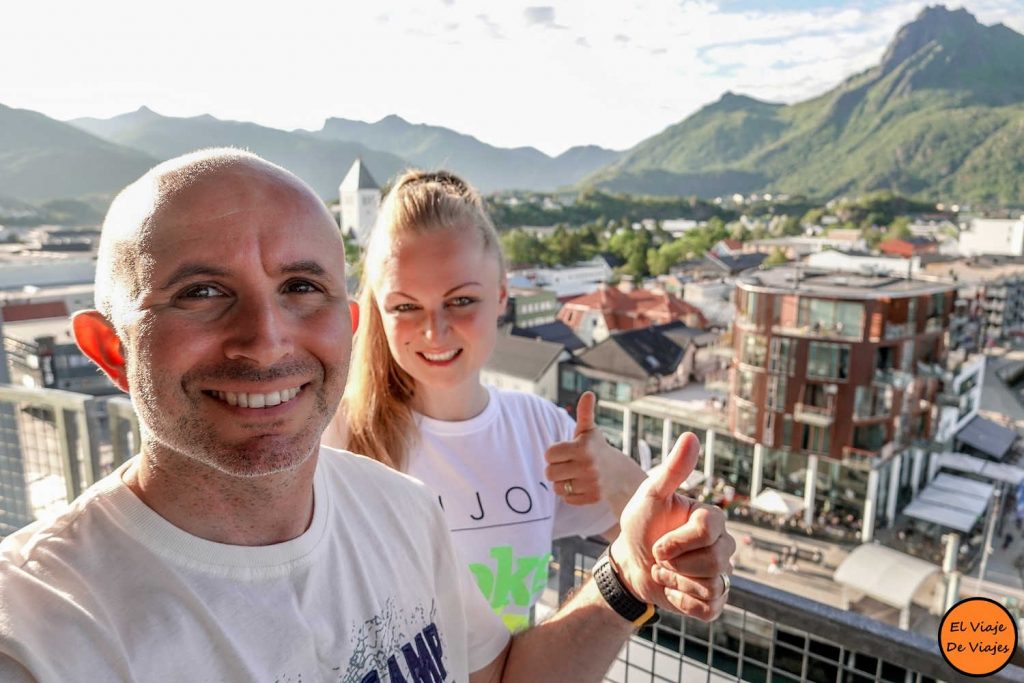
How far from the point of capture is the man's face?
825 millimetres

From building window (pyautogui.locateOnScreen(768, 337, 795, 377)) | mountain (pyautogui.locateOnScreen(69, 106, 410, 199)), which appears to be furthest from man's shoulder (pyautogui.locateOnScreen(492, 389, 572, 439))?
mountain (pyautogui.locateOnScreen(69, 106, 410, 199))

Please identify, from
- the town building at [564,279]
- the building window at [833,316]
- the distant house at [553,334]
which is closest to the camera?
the building window at [833,316]

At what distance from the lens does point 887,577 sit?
36.8ft

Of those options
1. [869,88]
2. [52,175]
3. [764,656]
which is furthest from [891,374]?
[869,88]

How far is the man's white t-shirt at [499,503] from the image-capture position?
151 cm

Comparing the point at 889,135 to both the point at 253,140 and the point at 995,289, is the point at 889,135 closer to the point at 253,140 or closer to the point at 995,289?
the point at 995,289

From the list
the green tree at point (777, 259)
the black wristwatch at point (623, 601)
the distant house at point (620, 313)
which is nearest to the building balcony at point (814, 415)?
the distant house at point (620, 313)

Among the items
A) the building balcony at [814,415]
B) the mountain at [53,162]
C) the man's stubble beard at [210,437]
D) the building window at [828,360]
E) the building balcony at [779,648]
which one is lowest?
the building balcony at [814,415]

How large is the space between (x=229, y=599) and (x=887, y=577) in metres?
12.7

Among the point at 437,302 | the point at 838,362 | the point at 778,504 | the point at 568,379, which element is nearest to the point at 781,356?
the point at 838,362

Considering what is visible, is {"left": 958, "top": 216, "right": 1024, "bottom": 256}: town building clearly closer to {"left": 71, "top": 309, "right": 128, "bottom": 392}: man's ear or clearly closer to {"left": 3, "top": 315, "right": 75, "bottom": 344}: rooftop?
{"left": 3, "top": 315, "right": 75, "bottom": 344}: rooftop

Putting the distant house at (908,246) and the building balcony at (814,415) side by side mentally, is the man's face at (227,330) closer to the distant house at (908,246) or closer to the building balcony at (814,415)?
the building balcony at (814,415)

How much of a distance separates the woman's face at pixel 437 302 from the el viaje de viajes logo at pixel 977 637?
1003 mm

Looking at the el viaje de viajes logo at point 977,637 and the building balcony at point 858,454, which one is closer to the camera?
the el viaje de viajes logo at point 977,637
